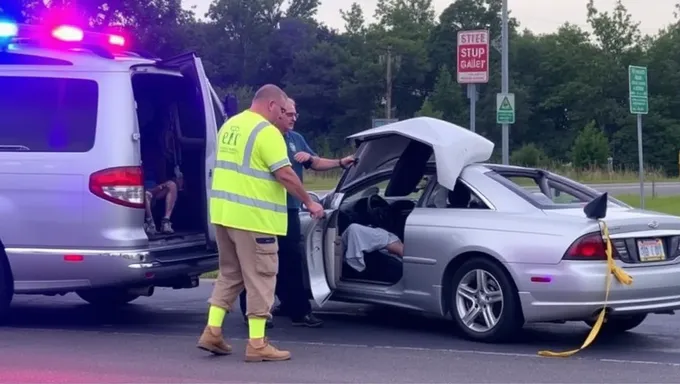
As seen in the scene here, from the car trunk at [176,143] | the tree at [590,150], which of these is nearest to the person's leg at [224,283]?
Result: the car trunk at [176,143]

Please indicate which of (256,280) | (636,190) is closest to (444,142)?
(256,280)

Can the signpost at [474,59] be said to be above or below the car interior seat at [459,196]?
above

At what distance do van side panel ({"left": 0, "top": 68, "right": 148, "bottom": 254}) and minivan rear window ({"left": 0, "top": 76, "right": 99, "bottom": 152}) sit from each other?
2.9 inches

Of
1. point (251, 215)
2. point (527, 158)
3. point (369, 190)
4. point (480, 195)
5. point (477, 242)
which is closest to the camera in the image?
point (251, 215)

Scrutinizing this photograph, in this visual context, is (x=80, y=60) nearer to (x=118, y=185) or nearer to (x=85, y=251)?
(x=118, y=185)

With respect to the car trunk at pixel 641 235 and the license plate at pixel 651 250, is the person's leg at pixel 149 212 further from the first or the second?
the license plate at pixel 651 250

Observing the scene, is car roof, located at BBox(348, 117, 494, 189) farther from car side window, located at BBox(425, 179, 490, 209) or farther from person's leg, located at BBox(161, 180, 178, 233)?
person's leg, located at BBox(161, 180, 178, 233)

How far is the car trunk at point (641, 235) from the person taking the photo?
7.77 meters

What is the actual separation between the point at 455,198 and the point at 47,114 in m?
3.30

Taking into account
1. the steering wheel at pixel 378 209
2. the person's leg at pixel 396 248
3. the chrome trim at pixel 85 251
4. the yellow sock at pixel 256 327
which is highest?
the steering wheel at pixel 378 209

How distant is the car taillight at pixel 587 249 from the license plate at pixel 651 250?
388mm

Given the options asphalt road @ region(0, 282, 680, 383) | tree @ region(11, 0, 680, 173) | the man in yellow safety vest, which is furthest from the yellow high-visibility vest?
tree @ region(11, 0, 680, 173)

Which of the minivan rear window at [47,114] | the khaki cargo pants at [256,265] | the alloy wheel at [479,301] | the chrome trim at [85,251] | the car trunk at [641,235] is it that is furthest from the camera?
the minivan rear window at [47,114]

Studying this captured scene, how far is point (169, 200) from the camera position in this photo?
940 centimetres
